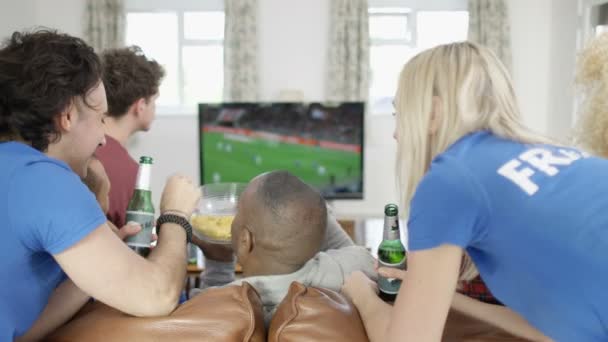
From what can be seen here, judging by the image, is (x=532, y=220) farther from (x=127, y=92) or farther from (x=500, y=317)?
(x=127, y=92)

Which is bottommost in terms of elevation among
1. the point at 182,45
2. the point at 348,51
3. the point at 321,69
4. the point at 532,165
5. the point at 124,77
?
the point at 532,165

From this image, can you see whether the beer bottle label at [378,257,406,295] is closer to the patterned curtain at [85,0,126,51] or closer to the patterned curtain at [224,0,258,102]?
the patterned curtain at [224,0,258,102]

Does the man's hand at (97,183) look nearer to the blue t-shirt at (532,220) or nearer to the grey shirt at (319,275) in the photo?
the grey shirt at (319,275)

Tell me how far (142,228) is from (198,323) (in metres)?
0.41

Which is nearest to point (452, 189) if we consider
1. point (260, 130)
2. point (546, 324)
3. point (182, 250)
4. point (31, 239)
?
point (546, 324)

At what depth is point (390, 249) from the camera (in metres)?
1.41

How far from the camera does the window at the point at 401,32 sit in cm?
716

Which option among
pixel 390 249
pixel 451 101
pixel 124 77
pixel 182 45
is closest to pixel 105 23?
pixel 182 45

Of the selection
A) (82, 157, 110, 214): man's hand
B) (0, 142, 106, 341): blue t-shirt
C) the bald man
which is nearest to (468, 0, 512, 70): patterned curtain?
(82, 157, 110, 214): man's hand

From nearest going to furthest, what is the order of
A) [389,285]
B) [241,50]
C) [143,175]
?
1. [389,285]
2. [143,175]
3. [241,50]

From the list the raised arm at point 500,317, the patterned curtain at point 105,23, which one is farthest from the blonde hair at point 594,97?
the patterned curtain at point 105,23

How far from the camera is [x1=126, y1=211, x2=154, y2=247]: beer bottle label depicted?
1396 mm

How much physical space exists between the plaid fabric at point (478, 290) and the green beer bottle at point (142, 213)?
0.81 m

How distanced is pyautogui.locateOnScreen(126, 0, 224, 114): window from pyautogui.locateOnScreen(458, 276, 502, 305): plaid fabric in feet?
19.9
